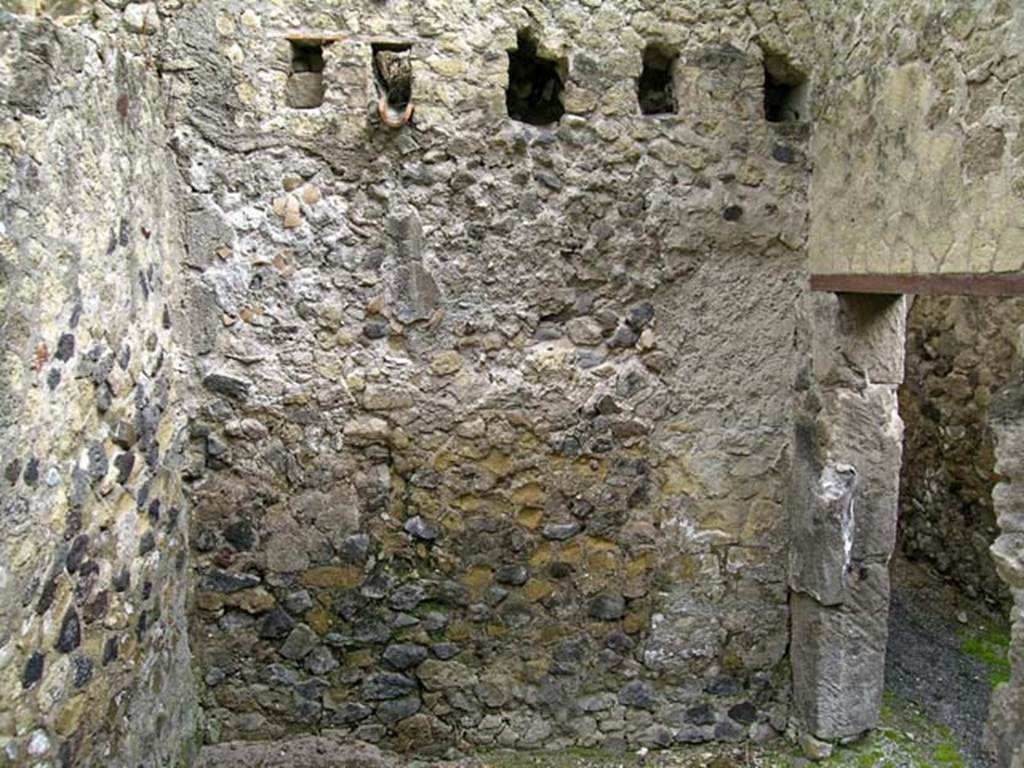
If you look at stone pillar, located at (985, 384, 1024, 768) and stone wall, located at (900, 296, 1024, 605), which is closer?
stone pillar, located at (985, 384, 1024, 768)

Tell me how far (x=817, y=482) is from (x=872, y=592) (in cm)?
51

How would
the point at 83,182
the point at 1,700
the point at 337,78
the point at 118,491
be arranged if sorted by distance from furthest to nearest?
the point at 337,78 < the point at 118,491 < the point at 83,182 < the point at 1,700

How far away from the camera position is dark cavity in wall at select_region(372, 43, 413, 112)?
10.7 feet

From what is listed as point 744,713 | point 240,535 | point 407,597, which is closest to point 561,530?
point 407,597

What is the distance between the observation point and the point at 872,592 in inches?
138

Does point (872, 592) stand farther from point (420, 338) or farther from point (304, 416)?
point (304, 416)

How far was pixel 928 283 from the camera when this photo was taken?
8.63 ft

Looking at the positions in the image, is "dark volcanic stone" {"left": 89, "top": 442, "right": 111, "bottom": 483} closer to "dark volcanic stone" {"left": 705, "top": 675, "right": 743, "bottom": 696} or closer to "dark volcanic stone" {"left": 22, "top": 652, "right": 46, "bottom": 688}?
"dark volcanic stone" {"left": 22, "top": 652, "right": 46, "bottom": 688}

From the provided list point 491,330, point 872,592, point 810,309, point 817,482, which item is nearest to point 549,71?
point 491,330

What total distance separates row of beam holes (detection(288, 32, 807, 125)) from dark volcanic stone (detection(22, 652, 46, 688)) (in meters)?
2.11

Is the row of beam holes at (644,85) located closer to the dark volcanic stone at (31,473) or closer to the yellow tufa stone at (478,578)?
the yellow tufa stone at (478,578)

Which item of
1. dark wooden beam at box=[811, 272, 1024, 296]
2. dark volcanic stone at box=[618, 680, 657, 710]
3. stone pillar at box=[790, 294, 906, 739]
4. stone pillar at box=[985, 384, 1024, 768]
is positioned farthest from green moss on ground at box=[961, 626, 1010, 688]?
dark wooden beam at box=[811, 272, 1024, 296]

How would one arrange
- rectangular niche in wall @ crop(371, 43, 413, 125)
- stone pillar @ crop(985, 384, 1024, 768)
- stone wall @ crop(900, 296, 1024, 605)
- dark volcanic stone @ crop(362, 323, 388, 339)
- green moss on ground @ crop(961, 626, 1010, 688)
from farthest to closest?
stone wall @ crop(900, 296, 1024, 605), green moss on ground @ crop(961, 626, 1010, 688), dark volcanic stone @ crop(362, 323, 388, 339), rectangular niche in wall @ crop(371, 43, 413, 125), stone pillar @ crop(985, 384, 1024, 768)

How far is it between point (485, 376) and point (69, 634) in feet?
5.49
